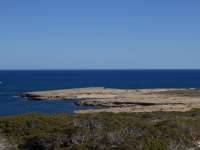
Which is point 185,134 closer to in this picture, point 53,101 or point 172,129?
point 172,129

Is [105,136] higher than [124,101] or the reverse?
higher

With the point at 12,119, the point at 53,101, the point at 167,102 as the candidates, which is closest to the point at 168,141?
the point at 12,119

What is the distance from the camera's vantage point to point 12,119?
112ft

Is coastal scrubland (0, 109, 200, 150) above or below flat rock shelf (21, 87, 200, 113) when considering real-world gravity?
above

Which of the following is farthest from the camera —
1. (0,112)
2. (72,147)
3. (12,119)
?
(0,112)

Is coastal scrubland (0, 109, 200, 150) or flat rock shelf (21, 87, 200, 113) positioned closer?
coastal scrubland (0, 109, 200, 150)

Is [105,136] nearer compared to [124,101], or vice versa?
[105,136]

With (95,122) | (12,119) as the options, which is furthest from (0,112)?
(95,122)

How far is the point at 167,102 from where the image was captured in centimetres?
8669

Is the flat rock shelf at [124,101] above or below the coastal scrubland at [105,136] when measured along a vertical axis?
below

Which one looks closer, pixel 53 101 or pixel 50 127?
pixel 50 127

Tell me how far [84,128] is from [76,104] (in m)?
63.7

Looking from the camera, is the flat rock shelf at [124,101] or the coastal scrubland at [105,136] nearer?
the coastal scrubland at [105,136]

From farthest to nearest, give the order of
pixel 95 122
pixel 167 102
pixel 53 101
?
pixel 53 101 → pixel 167 102 → pixel 95 122
